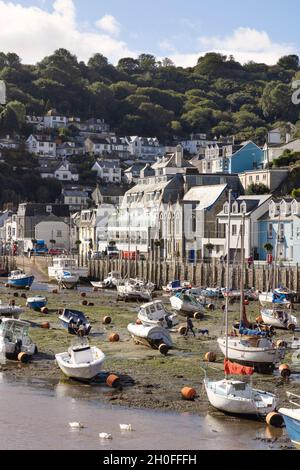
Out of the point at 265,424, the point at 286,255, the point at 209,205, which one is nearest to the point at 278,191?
the point at 209,205

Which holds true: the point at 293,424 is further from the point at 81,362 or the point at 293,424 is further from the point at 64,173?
the point at 64,173

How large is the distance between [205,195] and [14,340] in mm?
54847

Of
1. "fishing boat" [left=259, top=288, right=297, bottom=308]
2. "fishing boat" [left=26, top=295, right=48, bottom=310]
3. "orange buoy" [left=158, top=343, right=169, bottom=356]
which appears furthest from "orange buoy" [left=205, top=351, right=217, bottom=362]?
"fishing boat" [left=26, top=295, right=48, bottom=310]

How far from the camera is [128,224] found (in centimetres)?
10438

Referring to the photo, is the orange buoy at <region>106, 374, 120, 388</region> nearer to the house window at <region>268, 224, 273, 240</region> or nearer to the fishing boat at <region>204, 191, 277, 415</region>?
the fishing boat at <region>204, 191, 277, 415</region>

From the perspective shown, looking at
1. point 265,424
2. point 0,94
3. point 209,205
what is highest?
point 0,94

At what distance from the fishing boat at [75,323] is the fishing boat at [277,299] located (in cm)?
1692

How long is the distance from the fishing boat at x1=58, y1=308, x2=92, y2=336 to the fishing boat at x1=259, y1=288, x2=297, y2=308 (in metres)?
16.9

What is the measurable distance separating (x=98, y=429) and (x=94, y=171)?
5923 inches

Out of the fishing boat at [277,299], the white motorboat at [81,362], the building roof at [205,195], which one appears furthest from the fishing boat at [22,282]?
the white motorboat at [81,362]

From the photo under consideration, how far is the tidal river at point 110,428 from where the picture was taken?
2708 cm

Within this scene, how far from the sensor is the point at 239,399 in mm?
30375

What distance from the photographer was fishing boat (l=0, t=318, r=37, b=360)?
41.4 meters
